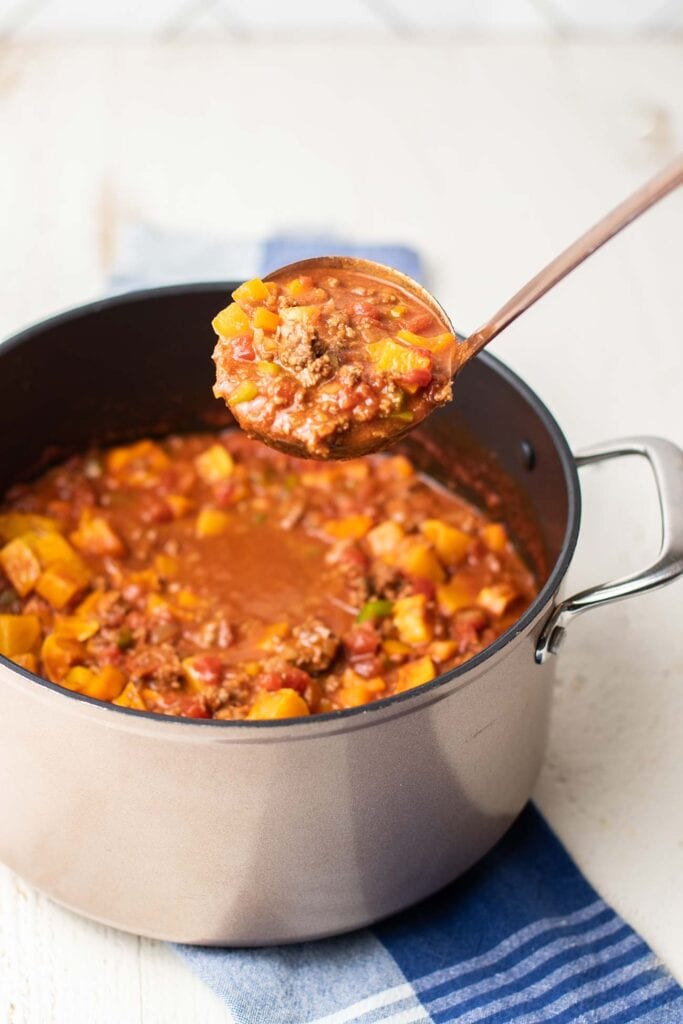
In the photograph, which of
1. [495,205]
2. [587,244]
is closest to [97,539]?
[587,244]

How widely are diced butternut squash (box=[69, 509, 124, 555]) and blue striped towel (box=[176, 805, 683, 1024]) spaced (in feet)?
4.07

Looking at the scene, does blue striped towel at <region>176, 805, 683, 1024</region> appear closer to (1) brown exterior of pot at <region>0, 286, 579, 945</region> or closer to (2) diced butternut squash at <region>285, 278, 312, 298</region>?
(1) brown exterior of pot at <region>0, 286, 579, 945</region>

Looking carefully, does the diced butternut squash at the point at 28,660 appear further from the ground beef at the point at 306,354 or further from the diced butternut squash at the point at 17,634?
the ground beef at the point at 306,354

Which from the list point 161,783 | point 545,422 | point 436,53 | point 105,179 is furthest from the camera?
point 436,53

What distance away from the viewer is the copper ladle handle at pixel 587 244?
2.32 meters

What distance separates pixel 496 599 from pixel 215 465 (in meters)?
1.02

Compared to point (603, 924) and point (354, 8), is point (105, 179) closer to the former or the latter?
point (354, 8)

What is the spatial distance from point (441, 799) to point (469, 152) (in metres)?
3.50

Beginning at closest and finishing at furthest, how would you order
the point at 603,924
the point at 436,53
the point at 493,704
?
the point at 493,704 < the point at 603,924 < the point at 436,53

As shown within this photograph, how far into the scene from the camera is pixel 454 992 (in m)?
2.90

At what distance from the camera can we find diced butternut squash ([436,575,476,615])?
3662 millimetres

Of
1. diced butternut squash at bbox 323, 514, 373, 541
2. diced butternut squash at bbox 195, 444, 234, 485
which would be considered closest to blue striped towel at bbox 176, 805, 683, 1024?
diced butternut squash at bbox 323, 514, 373, 541

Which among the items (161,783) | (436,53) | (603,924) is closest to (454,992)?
(603,924)

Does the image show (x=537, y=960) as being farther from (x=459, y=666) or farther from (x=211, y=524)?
(x=211, y=524)
